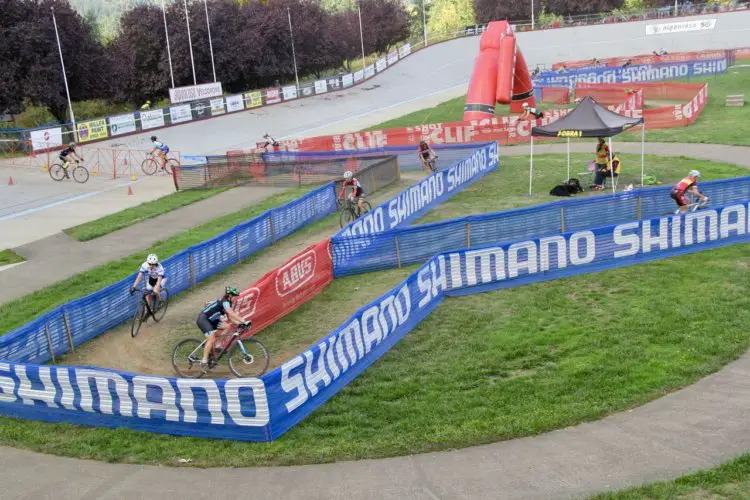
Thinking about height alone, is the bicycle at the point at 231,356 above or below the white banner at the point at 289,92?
below

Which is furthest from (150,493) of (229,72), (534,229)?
(229,72)

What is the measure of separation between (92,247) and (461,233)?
12.1m

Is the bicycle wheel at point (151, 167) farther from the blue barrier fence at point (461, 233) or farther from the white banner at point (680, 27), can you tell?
the white banner at point (680, 27)

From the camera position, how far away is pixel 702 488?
30.9ft

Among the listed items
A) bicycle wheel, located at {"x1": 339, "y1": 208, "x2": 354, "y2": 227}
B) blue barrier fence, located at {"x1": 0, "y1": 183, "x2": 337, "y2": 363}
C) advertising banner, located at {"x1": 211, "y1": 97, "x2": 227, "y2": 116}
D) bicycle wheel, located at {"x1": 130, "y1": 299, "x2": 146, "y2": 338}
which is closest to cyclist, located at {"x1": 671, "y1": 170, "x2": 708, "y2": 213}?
bicycle wheel, located at {"x1": 339, "y1": 208, "x2": 354, "y2": 227}

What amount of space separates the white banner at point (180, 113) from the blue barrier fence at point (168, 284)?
28662 millimetres

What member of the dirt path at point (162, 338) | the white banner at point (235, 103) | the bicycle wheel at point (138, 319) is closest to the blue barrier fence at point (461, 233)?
the dirt path at point (162, 338)

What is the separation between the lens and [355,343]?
13852mm

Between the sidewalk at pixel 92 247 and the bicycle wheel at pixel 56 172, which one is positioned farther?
the bicycle wheel at pixel 56 172

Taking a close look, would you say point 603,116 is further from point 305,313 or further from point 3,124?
point 3,124

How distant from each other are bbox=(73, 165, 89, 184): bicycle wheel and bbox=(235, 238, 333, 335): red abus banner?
71.3ft

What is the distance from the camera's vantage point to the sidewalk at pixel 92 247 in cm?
2164

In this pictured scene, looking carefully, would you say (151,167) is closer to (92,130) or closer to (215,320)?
(92,130)

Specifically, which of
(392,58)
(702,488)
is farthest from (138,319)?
(392,58)
